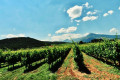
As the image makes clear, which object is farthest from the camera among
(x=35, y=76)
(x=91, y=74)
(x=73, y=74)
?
(x=35, y=76)

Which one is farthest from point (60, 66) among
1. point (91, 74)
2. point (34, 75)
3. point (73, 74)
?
point (91, 74)

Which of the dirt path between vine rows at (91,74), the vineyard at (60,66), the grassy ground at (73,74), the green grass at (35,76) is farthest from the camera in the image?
the vineyard at (60,66)

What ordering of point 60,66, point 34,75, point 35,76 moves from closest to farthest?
point 35,76
point 34,75
point 60,66

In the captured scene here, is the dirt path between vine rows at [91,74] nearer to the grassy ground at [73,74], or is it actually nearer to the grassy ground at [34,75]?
the grassy ground at [73,74]

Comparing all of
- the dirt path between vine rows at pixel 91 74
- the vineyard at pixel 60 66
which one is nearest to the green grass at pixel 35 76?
the vineyard at pixel 60 66

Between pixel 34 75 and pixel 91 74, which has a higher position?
pixel 91 74

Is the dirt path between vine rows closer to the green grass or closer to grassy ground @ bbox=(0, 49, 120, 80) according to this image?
grassy ground @ bbox=(0, 49, 120, 80)

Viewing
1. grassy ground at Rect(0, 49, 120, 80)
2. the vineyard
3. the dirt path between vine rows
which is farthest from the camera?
the vineyard

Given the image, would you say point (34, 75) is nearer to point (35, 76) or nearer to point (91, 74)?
point (35, 76)

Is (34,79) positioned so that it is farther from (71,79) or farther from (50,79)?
(71,79)

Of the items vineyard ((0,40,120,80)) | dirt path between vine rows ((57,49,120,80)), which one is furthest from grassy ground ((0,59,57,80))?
dirt path between vine rows ((57,49,120,80))

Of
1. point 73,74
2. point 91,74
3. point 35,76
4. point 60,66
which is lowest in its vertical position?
point 60,66

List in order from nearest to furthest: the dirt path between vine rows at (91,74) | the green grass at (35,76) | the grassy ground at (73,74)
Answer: the dirt path between vine rows at (91,74) < the grassy ground at (73,74) < the green grass at (35,76)

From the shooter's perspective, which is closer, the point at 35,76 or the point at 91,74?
the point at 91,74
